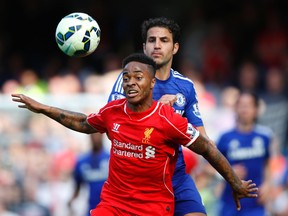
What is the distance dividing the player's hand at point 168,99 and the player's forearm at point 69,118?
0.68m

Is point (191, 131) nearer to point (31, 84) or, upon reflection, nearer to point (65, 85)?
point (65, 85)

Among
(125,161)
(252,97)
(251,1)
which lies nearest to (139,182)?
(125,161)

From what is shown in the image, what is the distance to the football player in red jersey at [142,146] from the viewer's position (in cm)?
844

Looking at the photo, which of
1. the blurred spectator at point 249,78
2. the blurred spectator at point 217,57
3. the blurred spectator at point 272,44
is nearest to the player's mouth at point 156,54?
the blurred spectator at point 249,78

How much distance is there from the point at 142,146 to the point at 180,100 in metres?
0.84

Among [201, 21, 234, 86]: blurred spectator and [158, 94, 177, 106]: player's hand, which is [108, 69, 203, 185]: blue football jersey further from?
[201, 21, 234, 86]: blurred spectator

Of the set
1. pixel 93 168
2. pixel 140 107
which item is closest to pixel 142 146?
pixel 140 107

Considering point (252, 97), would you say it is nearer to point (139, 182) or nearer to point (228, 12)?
point (139, 182)

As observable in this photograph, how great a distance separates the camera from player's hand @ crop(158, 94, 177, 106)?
8.78 meters

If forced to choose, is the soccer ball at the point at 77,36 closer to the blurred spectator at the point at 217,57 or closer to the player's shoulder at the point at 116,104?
the player's shoulder at the point at 116,104

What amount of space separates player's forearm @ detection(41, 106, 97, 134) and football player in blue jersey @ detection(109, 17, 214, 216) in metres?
0.37

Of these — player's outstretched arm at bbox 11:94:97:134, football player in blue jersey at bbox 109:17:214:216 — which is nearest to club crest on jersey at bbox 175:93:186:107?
football player in blue jersey at bbox 109:17:214:216

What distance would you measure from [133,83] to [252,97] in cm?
476

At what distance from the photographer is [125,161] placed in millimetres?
8531
